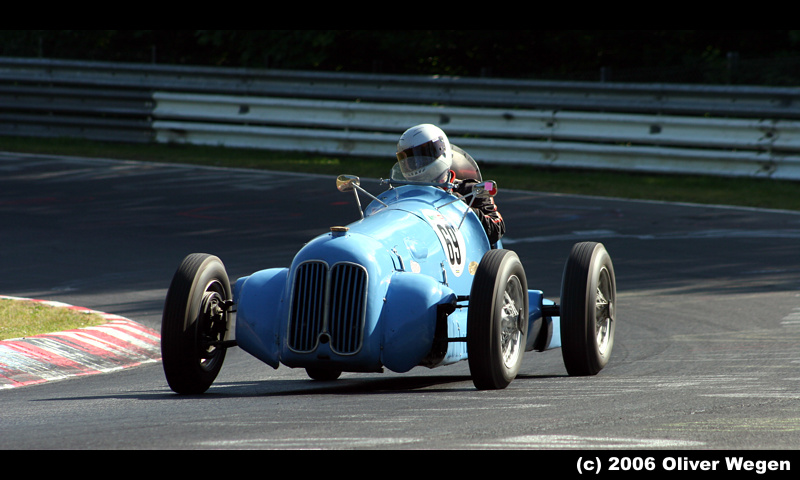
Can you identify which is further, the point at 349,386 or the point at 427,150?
the point at 427,150

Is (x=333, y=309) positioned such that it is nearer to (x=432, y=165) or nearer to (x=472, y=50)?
(x=432, y=165)

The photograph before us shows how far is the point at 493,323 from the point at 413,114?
12.6 meters

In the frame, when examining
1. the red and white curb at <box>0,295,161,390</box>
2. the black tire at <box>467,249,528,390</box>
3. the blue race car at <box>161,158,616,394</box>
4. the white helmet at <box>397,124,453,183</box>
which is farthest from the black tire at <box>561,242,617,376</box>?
the red and white curb at <box>0,295,161,390</box>

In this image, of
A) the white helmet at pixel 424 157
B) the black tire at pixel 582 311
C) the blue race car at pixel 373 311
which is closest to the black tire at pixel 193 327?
the blue race car at pixel 373 311

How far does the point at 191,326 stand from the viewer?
6.34m

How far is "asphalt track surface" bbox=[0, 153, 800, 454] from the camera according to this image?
4.83 meters

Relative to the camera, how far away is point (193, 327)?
635 cm

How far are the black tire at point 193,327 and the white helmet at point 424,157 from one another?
167cm

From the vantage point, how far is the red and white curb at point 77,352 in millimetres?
7443

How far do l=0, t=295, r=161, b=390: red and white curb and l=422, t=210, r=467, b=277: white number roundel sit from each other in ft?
7.83

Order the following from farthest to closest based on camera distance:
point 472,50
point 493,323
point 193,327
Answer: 1. point 472,50
2. point 193,327
3. point 493,323

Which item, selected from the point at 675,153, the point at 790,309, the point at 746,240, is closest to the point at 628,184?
the point at 675,153

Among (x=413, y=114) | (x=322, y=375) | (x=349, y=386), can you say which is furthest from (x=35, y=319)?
(x=413, y=114)

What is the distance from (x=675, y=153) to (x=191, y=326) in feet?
37.9
